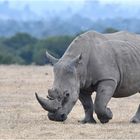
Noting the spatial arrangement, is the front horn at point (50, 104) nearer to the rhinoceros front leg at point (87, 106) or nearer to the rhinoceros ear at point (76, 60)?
the rhinoceros ear at point (76, 60)

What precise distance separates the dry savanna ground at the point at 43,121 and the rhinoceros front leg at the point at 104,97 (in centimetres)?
20

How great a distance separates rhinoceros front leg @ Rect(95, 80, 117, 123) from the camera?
14188 mm

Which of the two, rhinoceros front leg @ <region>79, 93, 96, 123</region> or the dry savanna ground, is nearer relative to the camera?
the dry savanna ground

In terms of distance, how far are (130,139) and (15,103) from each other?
6.31 m

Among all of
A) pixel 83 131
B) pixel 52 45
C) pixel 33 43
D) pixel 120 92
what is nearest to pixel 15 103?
pixel 120 92

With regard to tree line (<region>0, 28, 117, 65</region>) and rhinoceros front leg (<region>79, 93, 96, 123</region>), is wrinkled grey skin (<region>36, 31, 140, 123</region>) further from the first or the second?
tree line (<region>0, 28, 117, 65</region>)

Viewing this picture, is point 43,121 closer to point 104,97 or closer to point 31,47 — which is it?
point 104,97

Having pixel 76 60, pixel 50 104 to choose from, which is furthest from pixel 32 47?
pixel 50 104

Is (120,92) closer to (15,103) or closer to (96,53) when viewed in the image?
(96,53)

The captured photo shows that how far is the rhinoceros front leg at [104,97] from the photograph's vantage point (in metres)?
14.2

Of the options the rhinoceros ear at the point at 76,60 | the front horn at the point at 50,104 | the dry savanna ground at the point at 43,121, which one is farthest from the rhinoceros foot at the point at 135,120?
the front horn at the point at 50,104

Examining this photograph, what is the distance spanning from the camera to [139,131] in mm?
13336

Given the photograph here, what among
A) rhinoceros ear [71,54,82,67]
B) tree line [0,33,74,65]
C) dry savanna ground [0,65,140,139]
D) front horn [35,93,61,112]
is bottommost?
tree line [0,33,74,65]

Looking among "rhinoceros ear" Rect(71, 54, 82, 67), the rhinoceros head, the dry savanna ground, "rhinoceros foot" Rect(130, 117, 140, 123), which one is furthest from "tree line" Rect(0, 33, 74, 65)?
the rhinoceros head
